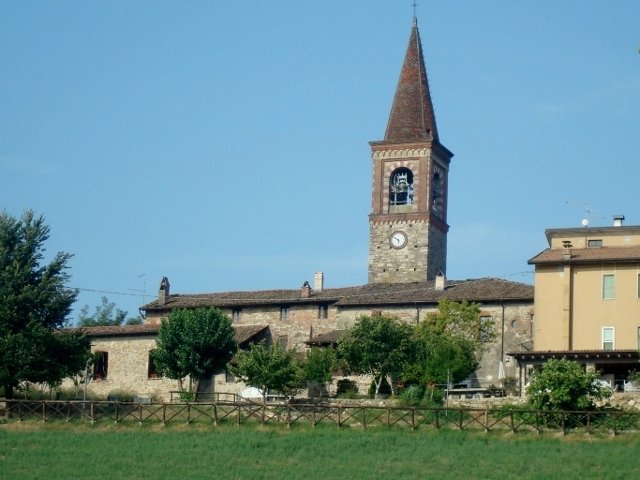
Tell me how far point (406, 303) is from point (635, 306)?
15.1 metres

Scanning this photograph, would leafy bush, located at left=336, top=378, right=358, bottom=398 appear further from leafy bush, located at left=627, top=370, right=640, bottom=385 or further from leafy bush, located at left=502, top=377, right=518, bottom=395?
leafy bush, located at left=627, top=370, right=640, bottom=385

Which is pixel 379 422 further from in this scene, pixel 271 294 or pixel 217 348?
pixel 271 294

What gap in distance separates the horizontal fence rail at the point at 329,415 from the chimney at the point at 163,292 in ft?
98.0

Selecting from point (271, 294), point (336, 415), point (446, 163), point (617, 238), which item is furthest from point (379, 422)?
point (446, 163)

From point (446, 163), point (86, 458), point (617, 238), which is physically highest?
point (446, 163)

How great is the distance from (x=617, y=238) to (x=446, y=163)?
967 inches

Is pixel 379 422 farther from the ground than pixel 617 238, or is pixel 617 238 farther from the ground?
pixel 617 238

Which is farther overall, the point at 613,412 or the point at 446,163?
the point at 446,163

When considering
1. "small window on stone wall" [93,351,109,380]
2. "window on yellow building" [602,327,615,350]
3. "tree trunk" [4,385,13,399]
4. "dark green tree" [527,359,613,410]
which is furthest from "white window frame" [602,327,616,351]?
"small window on stone wall" [93,351,109,380]

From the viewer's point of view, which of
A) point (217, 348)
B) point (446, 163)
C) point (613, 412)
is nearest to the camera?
point (613, 412)

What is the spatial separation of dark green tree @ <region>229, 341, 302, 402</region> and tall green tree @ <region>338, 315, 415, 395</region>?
359 centimetres

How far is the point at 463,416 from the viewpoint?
48594 mm

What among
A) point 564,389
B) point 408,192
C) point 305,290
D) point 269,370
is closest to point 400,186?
point 408,192

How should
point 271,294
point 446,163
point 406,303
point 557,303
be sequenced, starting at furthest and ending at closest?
point 446,163 → point 271,294 → point 406,303 → point 557,303
